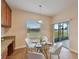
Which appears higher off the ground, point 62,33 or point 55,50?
point 62,33

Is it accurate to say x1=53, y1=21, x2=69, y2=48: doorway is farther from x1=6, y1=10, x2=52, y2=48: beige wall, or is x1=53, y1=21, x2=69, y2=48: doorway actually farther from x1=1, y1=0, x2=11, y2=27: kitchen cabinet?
x1=1, y1=0, x2=11, y2=27: kitchen cabinet

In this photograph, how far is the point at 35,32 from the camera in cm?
817

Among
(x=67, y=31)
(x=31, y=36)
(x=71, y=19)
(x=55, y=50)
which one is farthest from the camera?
(x=31, y=36)

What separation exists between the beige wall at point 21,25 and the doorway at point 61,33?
0.43 metres

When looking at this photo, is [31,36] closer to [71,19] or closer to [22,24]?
[22,24]

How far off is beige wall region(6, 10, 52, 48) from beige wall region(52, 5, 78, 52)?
70cm

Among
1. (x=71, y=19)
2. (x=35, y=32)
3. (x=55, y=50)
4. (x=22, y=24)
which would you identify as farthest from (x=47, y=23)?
(x=55, y=50)

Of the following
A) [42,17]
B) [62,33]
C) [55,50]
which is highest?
[42,17]

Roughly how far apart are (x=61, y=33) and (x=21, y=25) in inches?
100

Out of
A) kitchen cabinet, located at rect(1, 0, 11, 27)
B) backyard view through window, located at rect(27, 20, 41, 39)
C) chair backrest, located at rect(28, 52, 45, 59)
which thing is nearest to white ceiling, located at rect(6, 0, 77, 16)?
kitchen cabinet, located at rect(1, 0, 11, 27)

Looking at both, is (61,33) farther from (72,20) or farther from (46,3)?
(46,3)

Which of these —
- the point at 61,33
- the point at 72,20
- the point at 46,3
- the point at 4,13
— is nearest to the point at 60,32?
the point at 61,33

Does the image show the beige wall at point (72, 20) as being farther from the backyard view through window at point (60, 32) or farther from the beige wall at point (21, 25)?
the beige wall at point (21, 25)

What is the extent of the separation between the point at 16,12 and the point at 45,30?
215 centimetres
